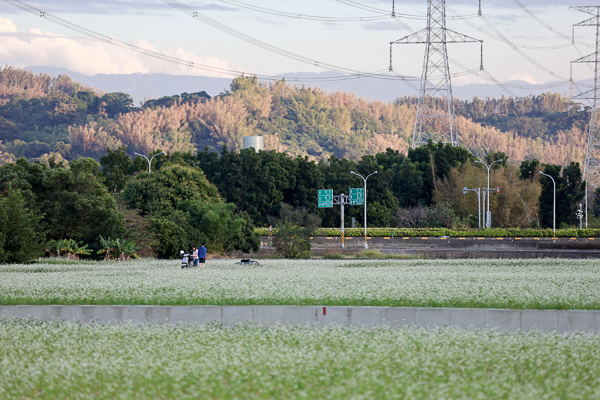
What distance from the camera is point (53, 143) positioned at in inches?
4975

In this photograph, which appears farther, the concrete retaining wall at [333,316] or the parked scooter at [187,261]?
the parked scooter at [187,261]

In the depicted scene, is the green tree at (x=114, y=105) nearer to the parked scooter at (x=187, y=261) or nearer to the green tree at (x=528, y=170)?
the green tree at (x=528, y=170)

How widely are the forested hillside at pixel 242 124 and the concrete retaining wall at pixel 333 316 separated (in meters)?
111

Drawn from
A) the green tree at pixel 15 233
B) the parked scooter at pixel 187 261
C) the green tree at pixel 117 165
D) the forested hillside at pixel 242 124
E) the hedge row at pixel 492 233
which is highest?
the forested hillside at pixel 242 124

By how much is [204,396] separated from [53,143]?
128130 millimetres

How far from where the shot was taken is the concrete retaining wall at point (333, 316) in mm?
12539

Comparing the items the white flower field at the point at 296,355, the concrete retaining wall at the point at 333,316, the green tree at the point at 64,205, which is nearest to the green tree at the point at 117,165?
the green tree at the point at 64,205

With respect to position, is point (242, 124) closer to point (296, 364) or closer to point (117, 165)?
point (117, 165)

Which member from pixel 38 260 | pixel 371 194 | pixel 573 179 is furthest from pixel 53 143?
pixel 38 260

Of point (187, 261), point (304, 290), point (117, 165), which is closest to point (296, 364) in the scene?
point (304, 290)

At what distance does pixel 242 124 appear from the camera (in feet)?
504

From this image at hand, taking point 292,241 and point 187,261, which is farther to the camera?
point 292,241

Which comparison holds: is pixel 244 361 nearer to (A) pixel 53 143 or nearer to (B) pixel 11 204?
(B) pixel 11 204

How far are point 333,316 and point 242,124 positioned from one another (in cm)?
14280
